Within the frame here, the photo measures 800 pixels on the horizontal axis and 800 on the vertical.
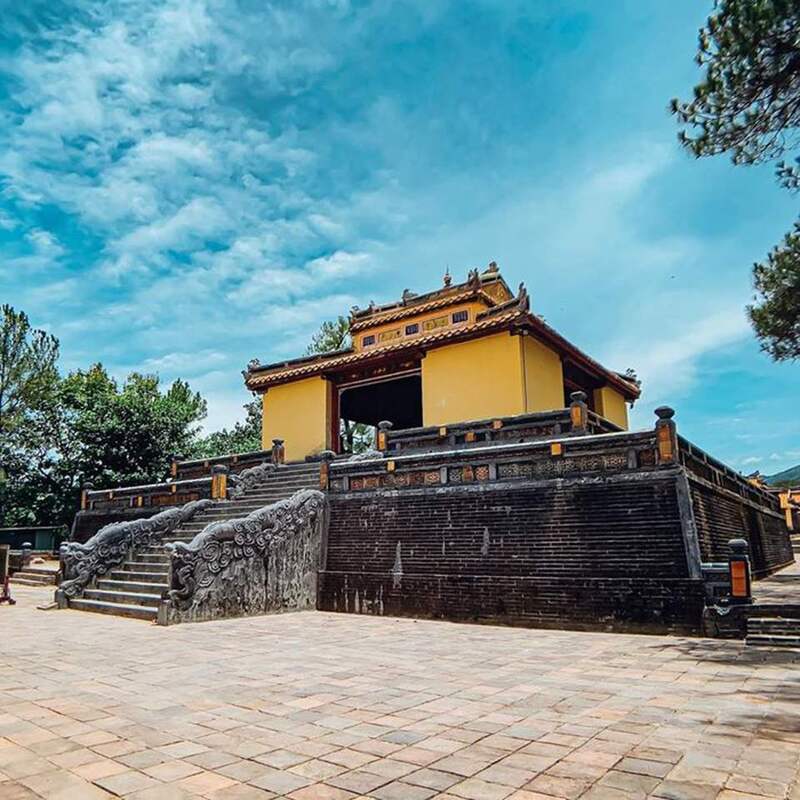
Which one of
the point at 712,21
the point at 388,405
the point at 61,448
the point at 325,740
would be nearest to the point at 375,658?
the point at 325,740

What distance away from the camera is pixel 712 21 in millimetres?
7125

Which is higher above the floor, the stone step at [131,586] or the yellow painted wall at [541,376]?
the yellow painted wall at [541,376]

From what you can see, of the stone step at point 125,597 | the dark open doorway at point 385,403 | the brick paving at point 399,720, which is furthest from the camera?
the dark open doorway at point 385,403

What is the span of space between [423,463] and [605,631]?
3.71m

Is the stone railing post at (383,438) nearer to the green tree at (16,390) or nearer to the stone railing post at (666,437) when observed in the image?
the stone railing post at (666,437)

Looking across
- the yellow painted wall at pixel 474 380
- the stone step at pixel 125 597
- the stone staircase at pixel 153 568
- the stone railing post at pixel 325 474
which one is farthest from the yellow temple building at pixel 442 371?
the stone step at pixel 125 597

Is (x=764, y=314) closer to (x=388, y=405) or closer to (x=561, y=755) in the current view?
(x=561, y=755)

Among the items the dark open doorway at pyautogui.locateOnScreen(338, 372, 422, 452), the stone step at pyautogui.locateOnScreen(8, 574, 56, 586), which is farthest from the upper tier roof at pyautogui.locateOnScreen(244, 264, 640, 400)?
the stone step at pyautogui.locateOnScreen(8, 574, 56, 586)

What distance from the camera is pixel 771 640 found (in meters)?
6.38

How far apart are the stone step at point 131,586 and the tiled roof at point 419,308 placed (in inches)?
368

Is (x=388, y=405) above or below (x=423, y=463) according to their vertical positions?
above

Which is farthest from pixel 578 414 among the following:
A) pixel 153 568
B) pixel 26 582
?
pixel 26 582

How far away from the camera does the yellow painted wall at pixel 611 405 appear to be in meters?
18.0

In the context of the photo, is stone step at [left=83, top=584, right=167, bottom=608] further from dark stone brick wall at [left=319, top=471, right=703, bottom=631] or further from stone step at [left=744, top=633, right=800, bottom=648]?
stone step at [left=744, top=633, right=800, bottom=648]
